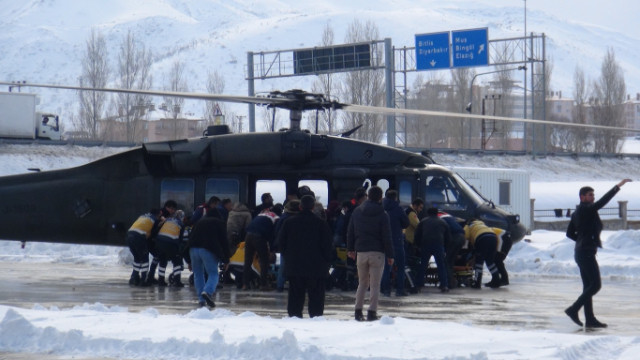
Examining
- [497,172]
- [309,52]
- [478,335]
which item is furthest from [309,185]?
[309,52]

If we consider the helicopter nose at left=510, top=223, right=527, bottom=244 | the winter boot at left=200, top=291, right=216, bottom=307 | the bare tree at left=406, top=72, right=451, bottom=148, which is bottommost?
the winter boot at left=200, top=291, right=216, bottom=307

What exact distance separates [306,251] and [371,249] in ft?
3.19

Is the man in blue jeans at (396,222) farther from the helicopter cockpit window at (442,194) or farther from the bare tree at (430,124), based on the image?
the bare tree at (430,124)

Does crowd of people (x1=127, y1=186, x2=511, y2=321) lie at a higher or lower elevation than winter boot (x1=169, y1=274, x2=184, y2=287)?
higher

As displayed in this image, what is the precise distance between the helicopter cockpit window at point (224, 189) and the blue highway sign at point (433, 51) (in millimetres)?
26359

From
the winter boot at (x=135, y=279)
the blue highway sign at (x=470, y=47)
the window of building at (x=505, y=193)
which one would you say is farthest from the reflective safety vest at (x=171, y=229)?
the blue highway sign at (x=470, y=47)

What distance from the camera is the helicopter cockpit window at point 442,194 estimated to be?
18953 mm

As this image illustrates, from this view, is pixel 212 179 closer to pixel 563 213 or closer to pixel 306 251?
pixel 306 251

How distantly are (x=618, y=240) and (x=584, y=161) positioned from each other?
4221 centimetres

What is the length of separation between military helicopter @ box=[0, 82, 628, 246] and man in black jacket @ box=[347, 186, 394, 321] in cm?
595

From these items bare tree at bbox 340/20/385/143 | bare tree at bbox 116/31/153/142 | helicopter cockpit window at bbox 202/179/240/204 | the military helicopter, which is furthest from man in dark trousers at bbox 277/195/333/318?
bare tree at bbox 116/31/153/142

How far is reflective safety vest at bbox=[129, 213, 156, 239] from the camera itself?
58.5ft

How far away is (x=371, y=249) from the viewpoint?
1243 centimetres

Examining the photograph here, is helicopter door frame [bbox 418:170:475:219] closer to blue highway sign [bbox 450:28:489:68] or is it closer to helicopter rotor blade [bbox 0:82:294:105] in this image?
helicopter rotor blade [bbox 0:82:294:105]
